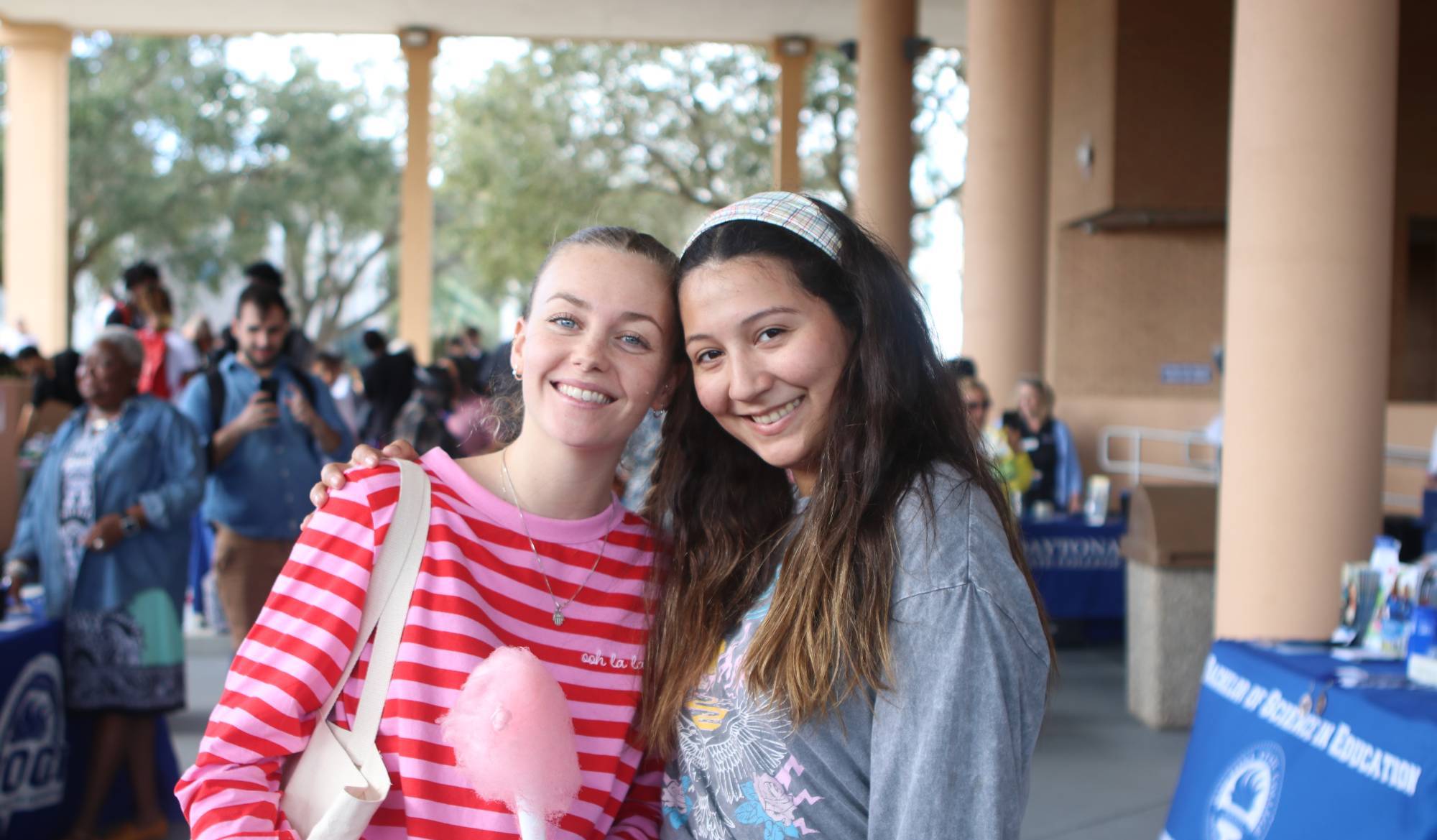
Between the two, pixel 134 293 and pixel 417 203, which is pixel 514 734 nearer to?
pixel 134 293

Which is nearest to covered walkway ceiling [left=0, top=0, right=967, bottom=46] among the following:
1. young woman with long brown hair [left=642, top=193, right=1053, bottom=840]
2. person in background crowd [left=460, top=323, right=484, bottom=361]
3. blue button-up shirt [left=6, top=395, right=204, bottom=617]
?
person in background crowd [left=460, top=323, right=484, bottom=361]

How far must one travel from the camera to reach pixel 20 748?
4.48 metres

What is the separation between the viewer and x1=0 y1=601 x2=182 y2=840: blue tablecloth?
439 cm

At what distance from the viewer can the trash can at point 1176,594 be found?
659 cm

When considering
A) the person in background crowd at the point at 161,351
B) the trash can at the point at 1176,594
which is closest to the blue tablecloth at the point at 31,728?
the person in background crowd at the point at 161,351

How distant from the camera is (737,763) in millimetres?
1757

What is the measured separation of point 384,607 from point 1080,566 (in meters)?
7.33

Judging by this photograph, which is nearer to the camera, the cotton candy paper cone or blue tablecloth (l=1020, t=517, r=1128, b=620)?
the cotton candy paper cone

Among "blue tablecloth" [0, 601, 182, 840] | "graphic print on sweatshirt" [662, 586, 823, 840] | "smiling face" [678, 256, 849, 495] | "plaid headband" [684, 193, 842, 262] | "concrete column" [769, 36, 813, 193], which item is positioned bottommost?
"blue tablecloth" [0, 601, 182, 840]

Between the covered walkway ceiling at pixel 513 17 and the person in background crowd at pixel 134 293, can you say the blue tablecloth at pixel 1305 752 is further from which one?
the covered walkway ceiling at pixel 513 17

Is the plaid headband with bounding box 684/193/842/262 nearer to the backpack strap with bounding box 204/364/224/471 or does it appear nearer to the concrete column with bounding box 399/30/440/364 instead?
the backpack strap with bounding box 204/364/224/471

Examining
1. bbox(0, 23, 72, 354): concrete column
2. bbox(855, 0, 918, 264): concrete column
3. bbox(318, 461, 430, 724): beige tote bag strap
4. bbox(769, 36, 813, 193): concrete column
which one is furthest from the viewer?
bbox(769, 36, 813, 193): concrete column

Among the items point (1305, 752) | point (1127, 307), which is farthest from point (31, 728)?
point (1127, 307)

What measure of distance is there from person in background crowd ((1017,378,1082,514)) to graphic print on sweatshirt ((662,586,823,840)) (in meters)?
7.71
